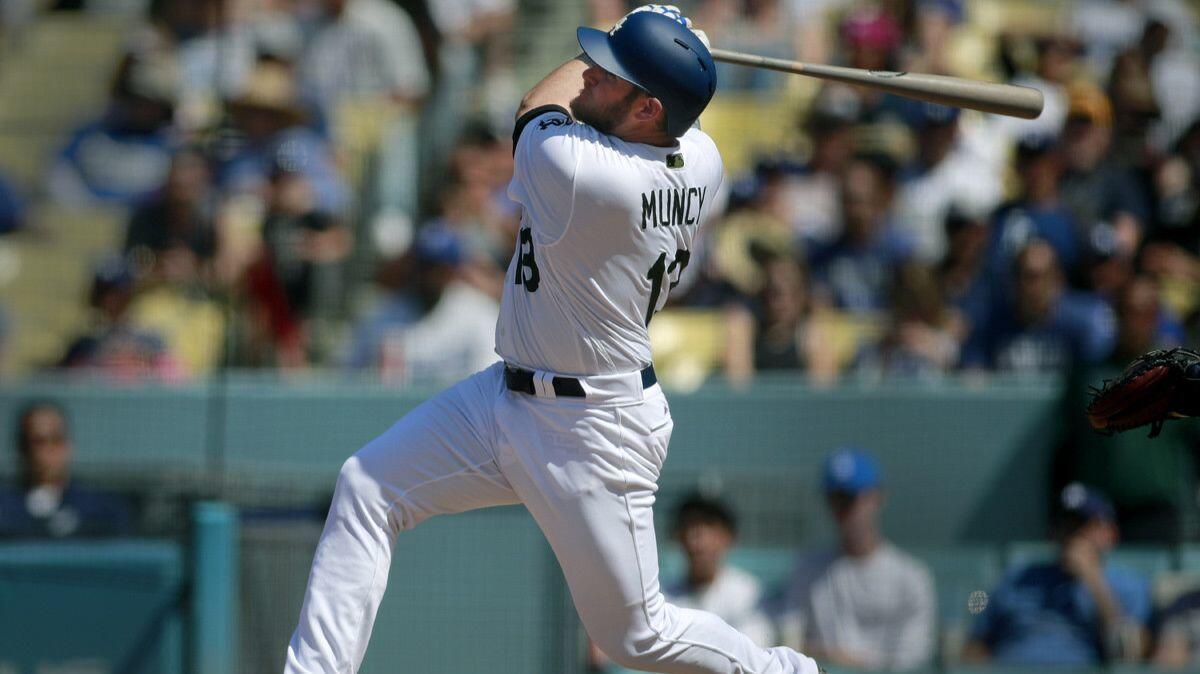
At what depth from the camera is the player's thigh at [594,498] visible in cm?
384

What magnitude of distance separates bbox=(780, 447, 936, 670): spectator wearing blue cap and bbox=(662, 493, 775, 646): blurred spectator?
177 millimetres

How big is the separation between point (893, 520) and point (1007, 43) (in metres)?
3.32

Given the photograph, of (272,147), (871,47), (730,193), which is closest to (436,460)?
(730,193)

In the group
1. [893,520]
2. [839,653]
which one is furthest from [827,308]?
[839,653]

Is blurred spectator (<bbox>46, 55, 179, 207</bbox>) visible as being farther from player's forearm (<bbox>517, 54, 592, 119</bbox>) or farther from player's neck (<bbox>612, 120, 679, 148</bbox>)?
player's neck (<bbox>612, 120, 679, 148</bbox>)

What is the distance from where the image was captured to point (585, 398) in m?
3.88

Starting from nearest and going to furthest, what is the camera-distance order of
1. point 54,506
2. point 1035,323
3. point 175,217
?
1. point 54,506
2. point 1035,323
3. point 175,217

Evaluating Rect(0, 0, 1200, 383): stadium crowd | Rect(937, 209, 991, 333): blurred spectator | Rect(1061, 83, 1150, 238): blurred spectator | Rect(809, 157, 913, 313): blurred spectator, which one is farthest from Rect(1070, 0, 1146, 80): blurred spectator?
Rect(809, 157, 913, 313): blurred spectator

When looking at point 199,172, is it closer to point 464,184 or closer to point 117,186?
point 117,186

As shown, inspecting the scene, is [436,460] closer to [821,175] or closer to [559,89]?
[559,89]

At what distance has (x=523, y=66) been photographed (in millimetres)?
8773

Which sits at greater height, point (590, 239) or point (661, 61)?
point (661, 61)

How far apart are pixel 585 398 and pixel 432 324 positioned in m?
3.80

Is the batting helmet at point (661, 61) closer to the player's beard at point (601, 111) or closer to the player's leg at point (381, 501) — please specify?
the player's beard at point (601, 111)
